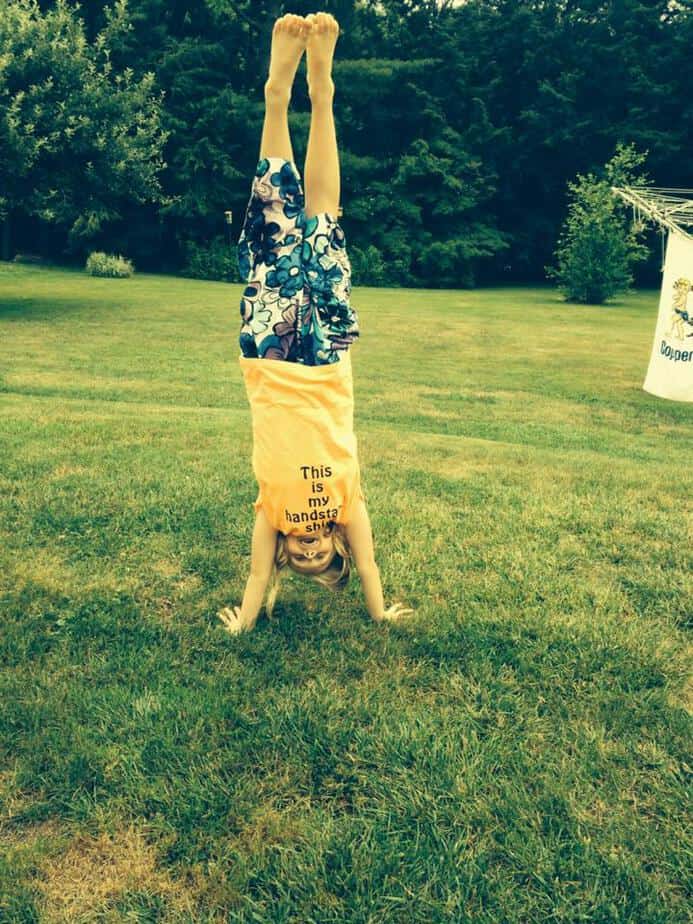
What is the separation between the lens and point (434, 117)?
Result: 35.1 metres

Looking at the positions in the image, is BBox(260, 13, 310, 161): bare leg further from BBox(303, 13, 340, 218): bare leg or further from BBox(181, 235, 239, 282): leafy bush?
BBox(181, 235, 239, 282): leafy bush

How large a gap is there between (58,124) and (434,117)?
932 inches

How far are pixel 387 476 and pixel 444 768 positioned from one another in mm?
3536

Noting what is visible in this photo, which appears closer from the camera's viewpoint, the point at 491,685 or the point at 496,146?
the point at 491,685

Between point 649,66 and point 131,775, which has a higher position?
point 649,66

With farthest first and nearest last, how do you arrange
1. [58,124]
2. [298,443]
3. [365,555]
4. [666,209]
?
[58,124]
[666,209]
[365,555]
[298,443]

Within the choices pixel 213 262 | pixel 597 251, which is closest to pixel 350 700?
pixel 597 251

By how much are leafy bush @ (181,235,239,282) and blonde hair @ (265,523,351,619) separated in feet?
95.5

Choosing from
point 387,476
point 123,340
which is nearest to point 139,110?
point 123,340

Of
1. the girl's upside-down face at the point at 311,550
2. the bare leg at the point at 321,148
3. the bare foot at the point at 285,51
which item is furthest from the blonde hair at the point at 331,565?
the bare foot at the point at 285,51

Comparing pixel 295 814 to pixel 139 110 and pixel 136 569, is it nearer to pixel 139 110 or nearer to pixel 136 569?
pixel 136 569

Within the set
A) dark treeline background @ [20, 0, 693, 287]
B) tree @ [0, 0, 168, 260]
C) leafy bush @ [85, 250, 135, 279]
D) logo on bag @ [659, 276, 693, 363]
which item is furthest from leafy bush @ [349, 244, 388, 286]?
logo on bag @ [659, 276, 693, 363]

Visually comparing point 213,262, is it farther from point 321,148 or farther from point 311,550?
point 311,550

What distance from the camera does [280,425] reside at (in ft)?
9.99
